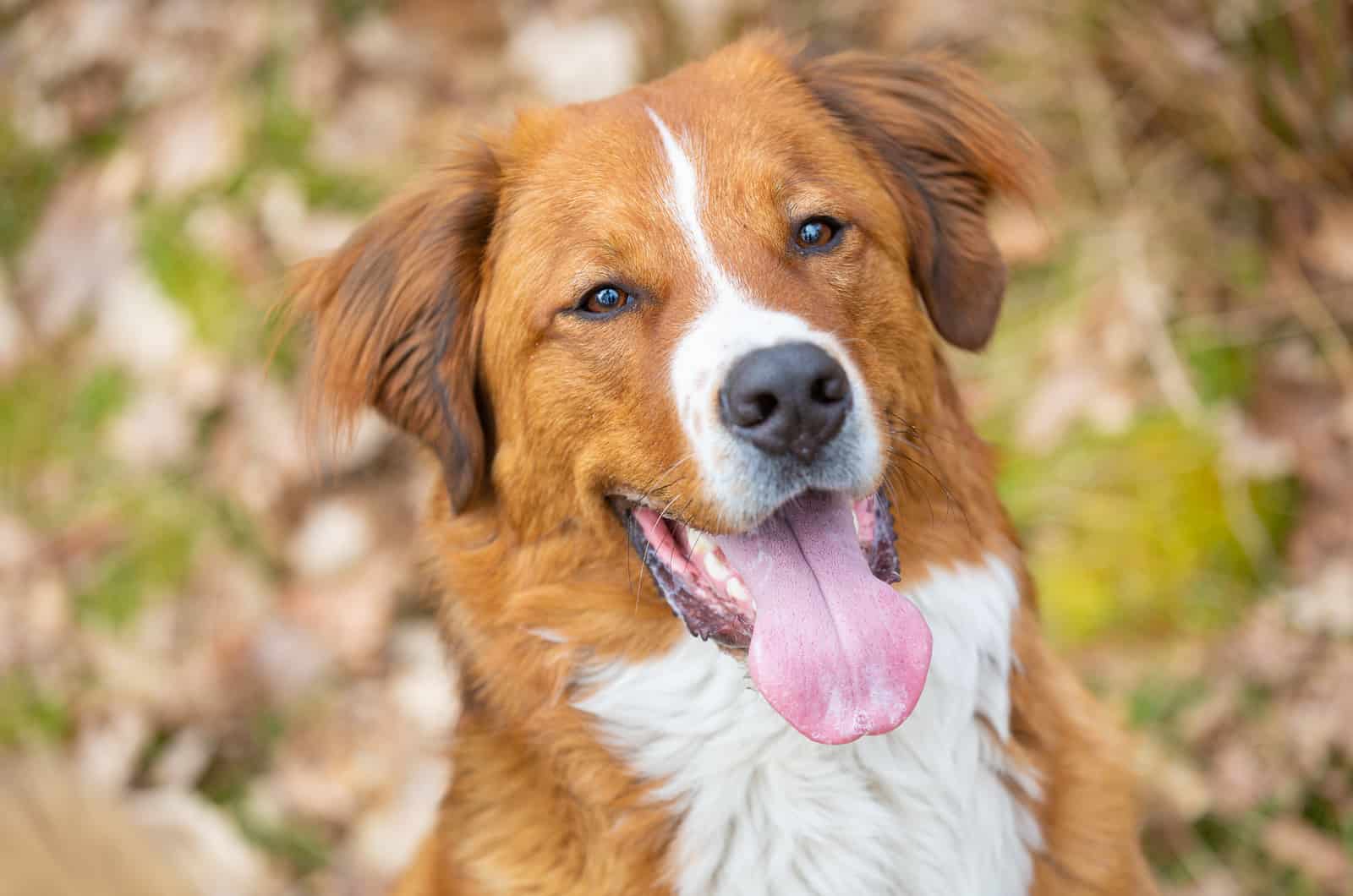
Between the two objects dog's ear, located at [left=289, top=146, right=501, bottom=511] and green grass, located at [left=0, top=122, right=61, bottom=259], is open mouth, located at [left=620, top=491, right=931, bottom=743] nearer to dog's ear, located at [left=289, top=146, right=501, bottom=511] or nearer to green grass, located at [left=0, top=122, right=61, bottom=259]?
dog's ear, located at [left=289, top=146, right=501, bottom=511]

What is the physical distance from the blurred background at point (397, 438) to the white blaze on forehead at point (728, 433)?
4.70 feet

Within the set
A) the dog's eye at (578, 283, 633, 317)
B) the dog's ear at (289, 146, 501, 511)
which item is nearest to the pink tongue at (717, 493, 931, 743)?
the dog's eye at (578, 283, 633, 317)

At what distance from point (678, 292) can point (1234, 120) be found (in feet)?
12.2

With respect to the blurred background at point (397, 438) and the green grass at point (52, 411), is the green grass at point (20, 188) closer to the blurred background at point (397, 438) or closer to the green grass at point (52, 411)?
the blurred background at point (397, 438)

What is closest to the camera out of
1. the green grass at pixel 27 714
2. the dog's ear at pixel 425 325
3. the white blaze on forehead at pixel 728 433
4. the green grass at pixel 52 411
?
the white blaze on forehead at pixel 728 433

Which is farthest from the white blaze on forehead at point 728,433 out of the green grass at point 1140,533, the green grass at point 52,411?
the green grass at point 52,411

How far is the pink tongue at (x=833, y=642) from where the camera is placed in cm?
283

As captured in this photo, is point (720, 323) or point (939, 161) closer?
point (720, 323)

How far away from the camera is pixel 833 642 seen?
2854mm

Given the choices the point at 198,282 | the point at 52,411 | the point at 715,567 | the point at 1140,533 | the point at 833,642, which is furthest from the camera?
the point at 52,411

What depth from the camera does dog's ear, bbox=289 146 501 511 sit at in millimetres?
3361

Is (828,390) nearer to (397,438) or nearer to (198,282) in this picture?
(397,438)

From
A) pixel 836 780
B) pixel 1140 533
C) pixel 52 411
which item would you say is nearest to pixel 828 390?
pixel 836 780

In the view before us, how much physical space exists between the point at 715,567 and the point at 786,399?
500 millimetres
